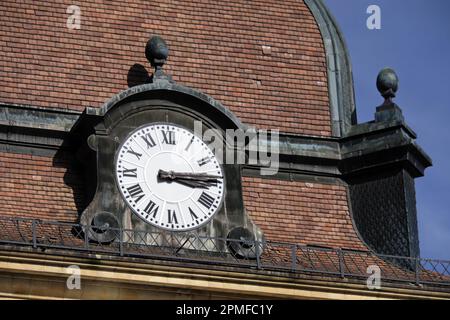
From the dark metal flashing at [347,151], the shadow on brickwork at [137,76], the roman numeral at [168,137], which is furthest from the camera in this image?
the dark metal flashing at [347,151]

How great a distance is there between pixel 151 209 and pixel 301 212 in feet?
8.63

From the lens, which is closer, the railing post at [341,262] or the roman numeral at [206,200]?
the railing post at [341,262]

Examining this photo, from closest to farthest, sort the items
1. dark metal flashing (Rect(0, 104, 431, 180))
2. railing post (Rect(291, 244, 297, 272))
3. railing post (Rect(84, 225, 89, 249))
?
railing post (Rect(84, 225, 89, 249))
railing post (Rect(291, 244, 297, 272))
dark metal flashing (Rect(0, 104, 431, 180))

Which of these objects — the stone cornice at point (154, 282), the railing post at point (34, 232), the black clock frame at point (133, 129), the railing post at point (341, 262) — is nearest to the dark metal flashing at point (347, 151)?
the black clock frame at point (133, 129)

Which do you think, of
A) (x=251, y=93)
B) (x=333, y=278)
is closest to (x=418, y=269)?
(x=333, y=278)

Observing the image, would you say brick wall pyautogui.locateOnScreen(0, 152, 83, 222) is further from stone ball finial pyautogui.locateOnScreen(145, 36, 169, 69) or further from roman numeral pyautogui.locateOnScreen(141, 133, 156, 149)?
stone ball finial pyautogui.locateOnScreen(145, 36, 169, 69)

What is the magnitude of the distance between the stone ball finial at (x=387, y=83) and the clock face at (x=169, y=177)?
3.07 metres

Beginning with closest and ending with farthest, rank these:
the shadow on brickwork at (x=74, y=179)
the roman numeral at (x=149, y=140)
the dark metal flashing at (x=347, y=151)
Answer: the shadow on brickwork at (x=74, y=179), the roman numeral at (x=149, y=140), the dark metal flashing at (x=347, y=151)

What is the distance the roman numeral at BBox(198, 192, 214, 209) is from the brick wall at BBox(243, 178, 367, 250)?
3.35 feet

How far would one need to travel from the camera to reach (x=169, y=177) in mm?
37406

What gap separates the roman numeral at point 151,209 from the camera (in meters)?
37.1

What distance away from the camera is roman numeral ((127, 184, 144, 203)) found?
37156mm

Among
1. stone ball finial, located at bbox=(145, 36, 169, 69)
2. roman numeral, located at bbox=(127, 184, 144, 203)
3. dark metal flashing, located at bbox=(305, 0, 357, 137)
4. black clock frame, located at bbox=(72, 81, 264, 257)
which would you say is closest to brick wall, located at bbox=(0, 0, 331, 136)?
dark metal flashing, located at bbox=(305, 0, 357, 137)

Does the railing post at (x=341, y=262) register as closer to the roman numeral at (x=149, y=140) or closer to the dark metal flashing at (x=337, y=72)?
the roman numeral at (x=149, y=140)
